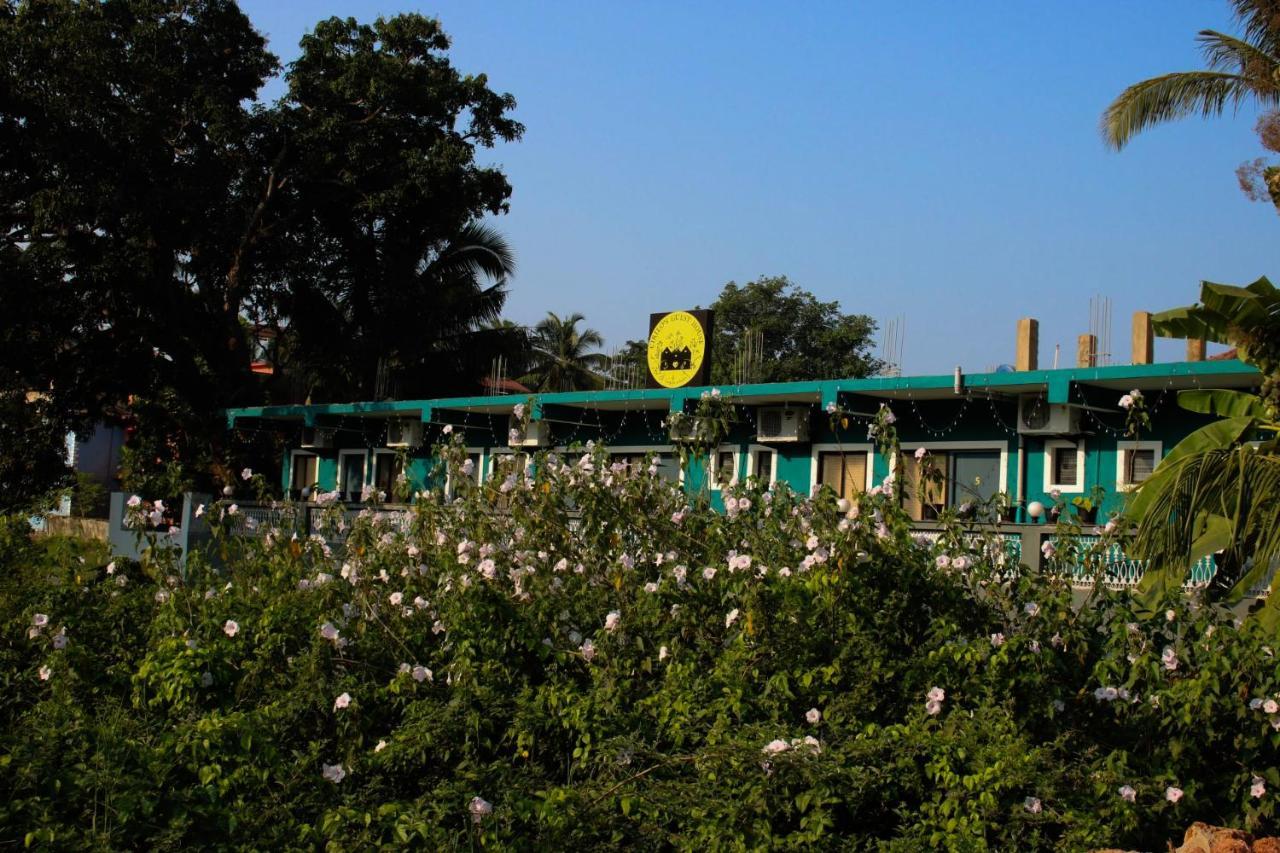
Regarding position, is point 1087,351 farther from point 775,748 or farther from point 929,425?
point 775,748

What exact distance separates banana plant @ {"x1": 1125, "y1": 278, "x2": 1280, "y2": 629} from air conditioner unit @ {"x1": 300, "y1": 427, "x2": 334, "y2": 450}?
78.3 ft

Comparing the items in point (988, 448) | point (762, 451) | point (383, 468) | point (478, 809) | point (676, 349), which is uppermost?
point (676, 349)

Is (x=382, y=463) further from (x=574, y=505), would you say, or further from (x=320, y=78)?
(x=574, y=505)

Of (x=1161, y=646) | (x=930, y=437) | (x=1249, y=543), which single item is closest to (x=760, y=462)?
(x=930, y=437)

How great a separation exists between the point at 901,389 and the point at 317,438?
53.6 ft

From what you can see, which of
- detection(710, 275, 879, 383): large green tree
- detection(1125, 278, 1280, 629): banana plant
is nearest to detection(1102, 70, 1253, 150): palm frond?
detection(1125, 278, 1280, 629): banana plant

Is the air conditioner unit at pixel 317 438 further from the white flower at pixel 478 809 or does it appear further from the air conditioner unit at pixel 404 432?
the white flower at pixel 478 809

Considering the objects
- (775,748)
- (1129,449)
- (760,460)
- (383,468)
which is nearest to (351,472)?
(383,468)

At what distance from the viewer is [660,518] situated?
8.43 metres

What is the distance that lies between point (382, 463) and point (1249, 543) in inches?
928

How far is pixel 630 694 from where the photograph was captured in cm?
712

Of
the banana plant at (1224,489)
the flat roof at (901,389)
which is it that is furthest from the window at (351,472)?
the banana plant at (1224,489)

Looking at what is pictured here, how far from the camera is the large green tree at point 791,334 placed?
49.6 metres

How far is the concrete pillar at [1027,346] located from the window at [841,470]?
117 inches
